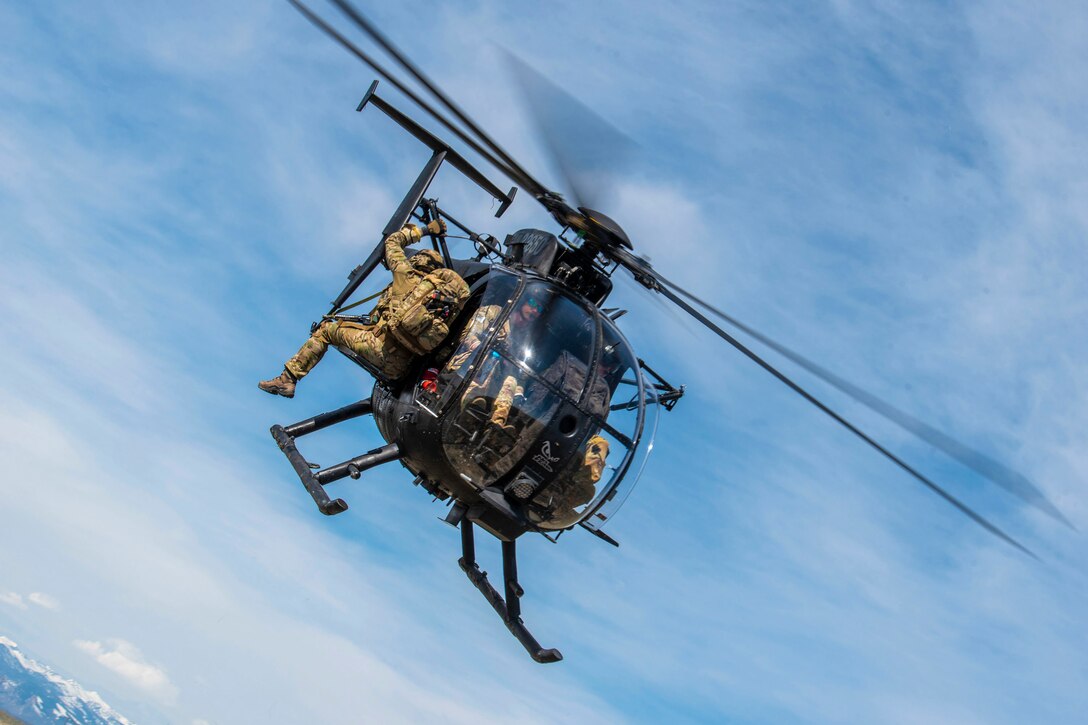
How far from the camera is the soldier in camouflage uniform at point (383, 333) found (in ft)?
39.9

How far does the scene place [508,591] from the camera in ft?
44.5

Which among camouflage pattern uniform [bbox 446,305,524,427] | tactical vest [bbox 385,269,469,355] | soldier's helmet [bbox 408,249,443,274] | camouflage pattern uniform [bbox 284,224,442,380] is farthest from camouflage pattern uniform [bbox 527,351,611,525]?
soldier's helmet [bbox 408,249,443,274]

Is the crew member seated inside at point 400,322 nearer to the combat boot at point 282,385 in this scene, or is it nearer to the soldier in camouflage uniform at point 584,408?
the combat boot at point 282,385

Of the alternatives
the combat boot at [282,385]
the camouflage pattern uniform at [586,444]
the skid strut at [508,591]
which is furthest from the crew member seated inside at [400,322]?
the skid strut at [508,591]

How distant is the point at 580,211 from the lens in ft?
36.9

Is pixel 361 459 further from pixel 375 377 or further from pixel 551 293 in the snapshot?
pixel 551 293

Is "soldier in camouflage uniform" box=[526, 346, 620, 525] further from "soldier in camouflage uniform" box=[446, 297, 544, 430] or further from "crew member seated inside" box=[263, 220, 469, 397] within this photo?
"crew member seated inside" box=[263, 220, 469, 397]

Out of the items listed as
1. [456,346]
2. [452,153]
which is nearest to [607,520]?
[456,346]

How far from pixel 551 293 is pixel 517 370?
4.27 ft

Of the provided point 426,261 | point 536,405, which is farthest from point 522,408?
point 426,261

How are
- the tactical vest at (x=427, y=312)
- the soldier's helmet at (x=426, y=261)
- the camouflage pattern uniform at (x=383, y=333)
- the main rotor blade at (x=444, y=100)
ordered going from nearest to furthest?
the main rotor blade at (x=444, y=100), the tactical vest at (x=427, y=312), the camouflage pattern uniform at (x=383, y=333), the soldier's helmet at (x=426, y=261)

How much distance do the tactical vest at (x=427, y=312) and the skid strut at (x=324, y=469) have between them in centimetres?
166

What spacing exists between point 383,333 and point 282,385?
1923mm

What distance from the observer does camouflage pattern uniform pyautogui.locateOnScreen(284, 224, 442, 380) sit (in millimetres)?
12141
